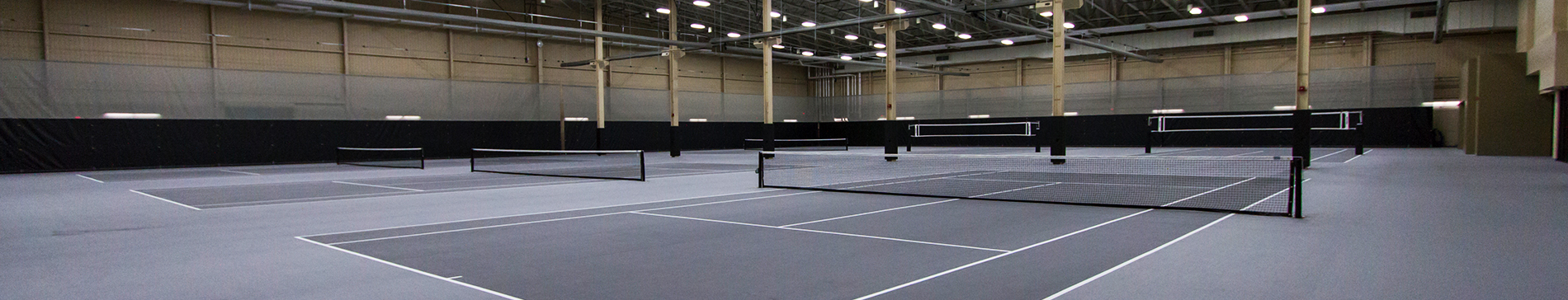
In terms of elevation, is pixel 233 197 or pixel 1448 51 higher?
pixel 1448 51

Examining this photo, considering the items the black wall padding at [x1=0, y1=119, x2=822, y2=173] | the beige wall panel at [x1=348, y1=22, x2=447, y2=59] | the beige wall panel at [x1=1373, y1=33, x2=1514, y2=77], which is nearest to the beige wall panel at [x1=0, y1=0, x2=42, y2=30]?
→ the black wall padding at [x1=0, y1=119, x2=822, y2=173]

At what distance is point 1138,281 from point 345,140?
28.8 meters

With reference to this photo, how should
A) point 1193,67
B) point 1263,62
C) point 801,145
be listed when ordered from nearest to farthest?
point 1263,62 < point 1193,67 < point 801,145

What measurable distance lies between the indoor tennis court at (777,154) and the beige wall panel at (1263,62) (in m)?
0.13

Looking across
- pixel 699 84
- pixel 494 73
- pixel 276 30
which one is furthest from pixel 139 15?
pixel 699 84

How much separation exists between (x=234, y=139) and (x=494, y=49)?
33.0 feet

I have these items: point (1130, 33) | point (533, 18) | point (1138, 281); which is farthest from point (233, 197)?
point (1130, 33)

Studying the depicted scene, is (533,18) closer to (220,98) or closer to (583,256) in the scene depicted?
(220,98)

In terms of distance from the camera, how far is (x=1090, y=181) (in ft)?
42.0

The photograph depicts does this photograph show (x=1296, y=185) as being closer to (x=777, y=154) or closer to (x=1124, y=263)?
(x=1124, y=263)

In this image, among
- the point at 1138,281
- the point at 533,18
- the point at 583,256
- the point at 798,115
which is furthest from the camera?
the point at 798,115

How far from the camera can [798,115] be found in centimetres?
4544

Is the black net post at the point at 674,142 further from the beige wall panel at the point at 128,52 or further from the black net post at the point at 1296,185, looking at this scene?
the black net post at the point at 1296,185

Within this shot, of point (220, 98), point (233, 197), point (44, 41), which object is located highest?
point (44, 41)
